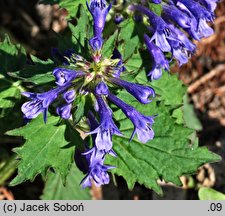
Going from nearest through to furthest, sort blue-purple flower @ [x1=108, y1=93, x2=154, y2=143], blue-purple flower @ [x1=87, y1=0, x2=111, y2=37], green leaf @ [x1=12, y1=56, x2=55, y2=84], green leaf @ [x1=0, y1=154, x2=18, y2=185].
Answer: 1. blue-purple flower @ [x1=108, y1=93, x2=154, y2=143]
2. blue-purple flower @ [x1=87, y1=0, x2=111, y2=37]
3. green leaf @ [x1=12, y1=56, x2=55, y2=84]
4. green leaf @ [x1=0, y1=154, x2=18, y2=185]

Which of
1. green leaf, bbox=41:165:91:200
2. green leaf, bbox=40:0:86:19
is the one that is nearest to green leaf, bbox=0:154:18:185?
green leaf, bbox=41:165:91:200

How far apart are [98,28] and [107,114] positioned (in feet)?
2.17

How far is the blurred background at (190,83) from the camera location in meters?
5.39

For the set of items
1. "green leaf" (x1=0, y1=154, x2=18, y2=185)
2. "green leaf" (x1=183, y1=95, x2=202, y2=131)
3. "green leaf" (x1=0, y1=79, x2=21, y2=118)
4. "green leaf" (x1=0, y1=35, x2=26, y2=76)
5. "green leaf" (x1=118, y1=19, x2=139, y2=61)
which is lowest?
"green leaf" (x1=0, y1=154, x2=18, y2=185)

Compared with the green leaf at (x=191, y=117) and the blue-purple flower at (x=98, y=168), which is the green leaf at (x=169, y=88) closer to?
the blue-purple flower at (x=98, y=168)

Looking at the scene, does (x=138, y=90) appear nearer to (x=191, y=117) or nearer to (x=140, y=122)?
(x=140, y=122)

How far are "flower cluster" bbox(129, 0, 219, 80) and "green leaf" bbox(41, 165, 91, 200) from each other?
1.46 m

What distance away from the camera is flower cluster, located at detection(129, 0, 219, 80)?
378cm

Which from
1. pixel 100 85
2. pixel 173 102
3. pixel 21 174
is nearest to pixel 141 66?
pixel 173 102

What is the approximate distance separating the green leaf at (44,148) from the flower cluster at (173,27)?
94 centimetres

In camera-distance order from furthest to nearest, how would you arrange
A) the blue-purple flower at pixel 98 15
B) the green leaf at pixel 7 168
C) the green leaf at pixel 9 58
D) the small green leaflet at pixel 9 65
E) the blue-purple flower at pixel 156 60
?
the green leaf at pixel 7 168 → the green leaf at pixel 9 58 → the small green leaflet at pixel 9 65 → the blue-purple flower at pixel 156 60 → the blue-purple flower at pixel 98 15

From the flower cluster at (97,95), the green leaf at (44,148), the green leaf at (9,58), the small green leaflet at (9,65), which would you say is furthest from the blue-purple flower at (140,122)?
the green leaf at (9,58)

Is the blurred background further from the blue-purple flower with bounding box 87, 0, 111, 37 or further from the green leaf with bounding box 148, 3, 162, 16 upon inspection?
the blue-purple flower with bounding box 87, 0, 111, 37

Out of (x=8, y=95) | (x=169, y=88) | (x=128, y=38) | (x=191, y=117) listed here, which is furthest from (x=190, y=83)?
(x=8, y=95)
